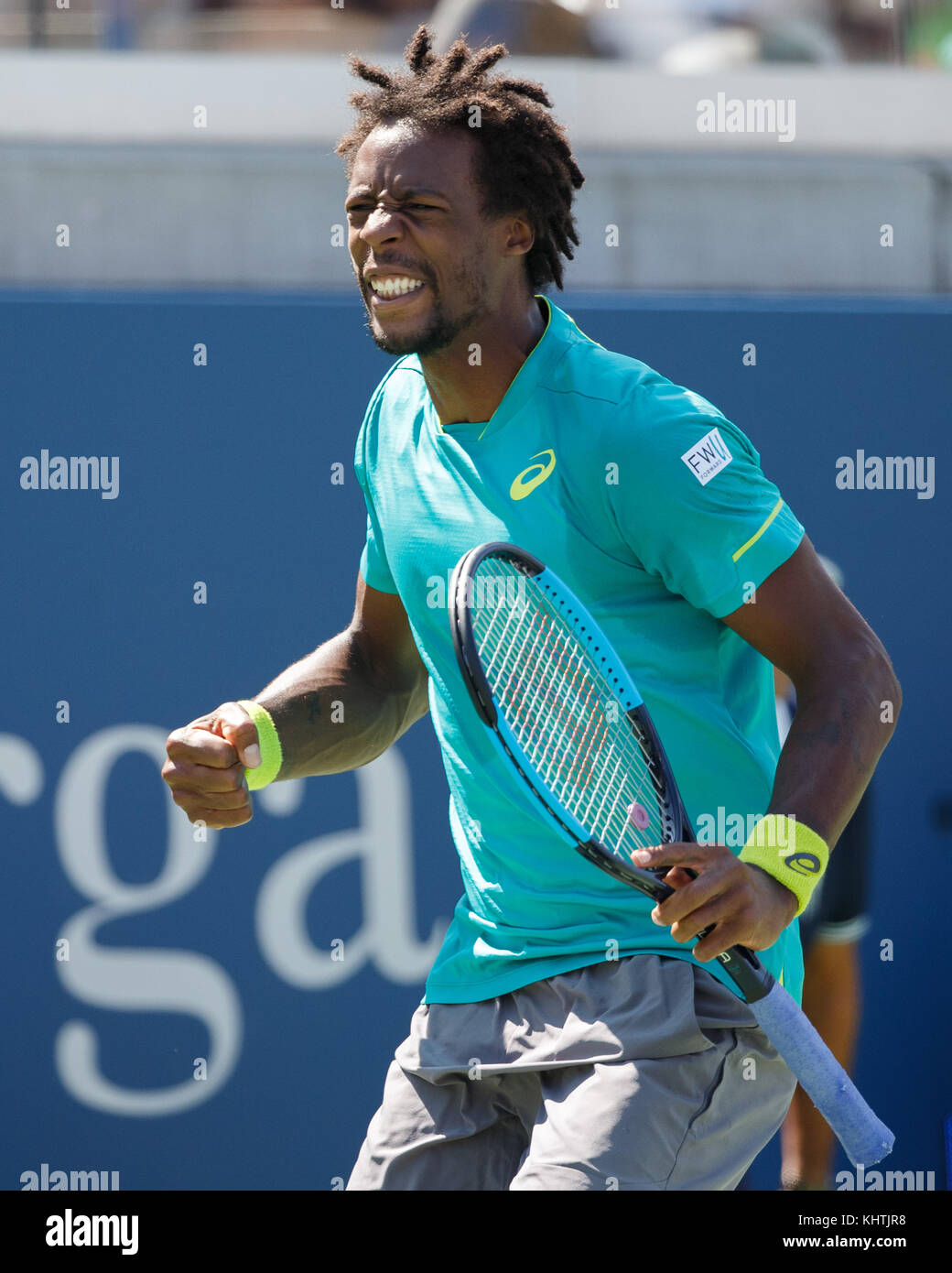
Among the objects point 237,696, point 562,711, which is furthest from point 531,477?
point 237,696

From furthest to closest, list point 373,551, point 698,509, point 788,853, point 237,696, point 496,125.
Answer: point 237,696, point 373,551, point 496,125, point 698,509, point 788,853

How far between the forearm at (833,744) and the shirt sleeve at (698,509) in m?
0.15

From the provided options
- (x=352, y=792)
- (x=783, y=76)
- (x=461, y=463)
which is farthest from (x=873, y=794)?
(x=461, y=463)

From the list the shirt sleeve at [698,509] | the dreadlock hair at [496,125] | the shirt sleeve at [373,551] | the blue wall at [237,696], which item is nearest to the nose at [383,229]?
the dreadlock hair at [496,125]

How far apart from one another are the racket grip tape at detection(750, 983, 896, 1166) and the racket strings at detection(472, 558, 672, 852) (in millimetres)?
245

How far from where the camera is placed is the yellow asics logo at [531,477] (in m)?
2.16

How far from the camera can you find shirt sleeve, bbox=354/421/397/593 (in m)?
2.48

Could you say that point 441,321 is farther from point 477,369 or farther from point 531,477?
point 531,477

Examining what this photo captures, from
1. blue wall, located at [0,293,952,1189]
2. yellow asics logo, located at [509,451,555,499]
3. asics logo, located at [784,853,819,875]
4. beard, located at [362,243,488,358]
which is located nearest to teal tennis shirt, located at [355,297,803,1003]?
yellow asics logo, located at [509,451,555,499]

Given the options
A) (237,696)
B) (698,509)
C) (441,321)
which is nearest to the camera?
(698,509)

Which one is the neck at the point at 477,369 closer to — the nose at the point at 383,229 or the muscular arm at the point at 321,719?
the nose at the point at 383,229

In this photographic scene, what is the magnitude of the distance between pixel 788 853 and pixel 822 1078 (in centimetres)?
25

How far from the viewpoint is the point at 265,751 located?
7.74 ft
